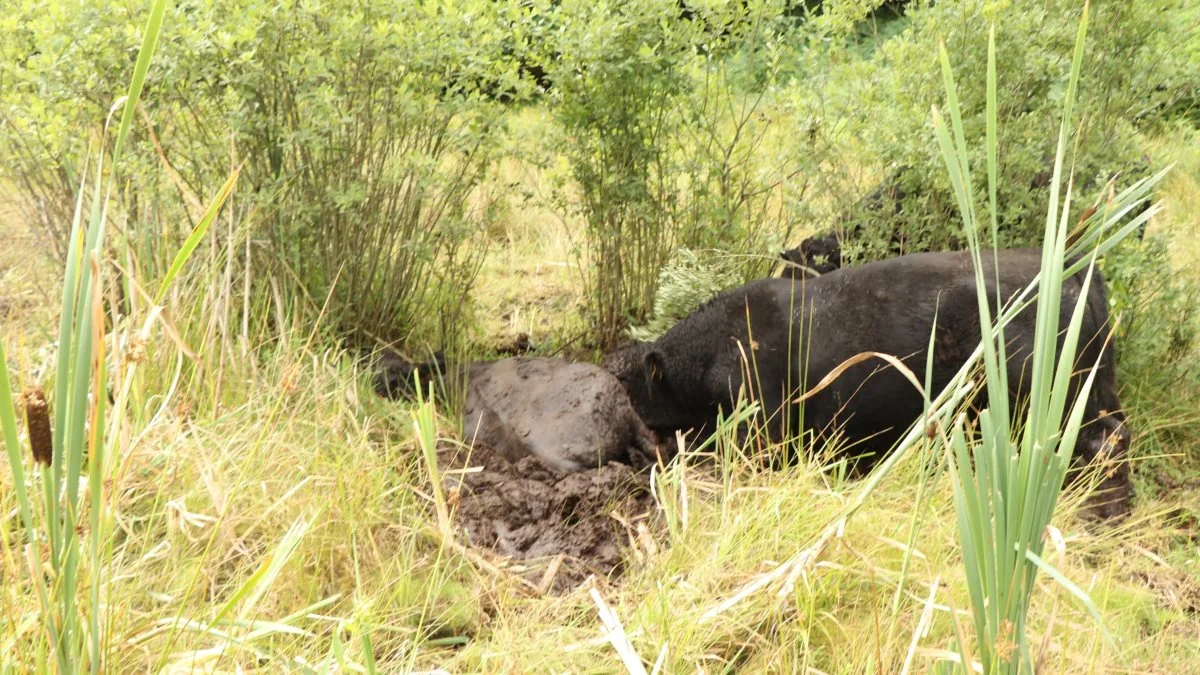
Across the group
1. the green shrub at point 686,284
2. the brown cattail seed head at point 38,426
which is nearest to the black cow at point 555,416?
the green shrub at point 686,284

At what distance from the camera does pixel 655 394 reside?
14.2 feet

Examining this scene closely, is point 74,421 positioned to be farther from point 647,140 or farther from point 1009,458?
point 647,140

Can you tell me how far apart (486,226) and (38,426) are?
138 inches

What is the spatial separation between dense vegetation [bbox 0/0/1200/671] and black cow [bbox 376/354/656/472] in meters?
0.32

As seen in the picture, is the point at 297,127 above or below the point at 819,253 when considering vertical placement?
above

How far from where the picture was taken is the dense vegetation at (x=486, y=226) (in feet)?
9.82

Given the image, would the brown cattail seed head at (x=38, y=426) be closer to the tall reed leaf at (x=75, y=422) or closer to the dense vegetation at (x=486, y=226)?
the tall reed leaf at (x=75, y=422)

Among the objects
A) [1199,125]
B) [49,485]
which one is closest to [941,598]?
[49,485]

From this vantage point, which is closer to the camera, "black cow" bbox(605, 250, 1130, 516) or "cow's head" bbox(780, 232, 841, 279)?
"black cow" bbox(605, 250, 1130, 516)

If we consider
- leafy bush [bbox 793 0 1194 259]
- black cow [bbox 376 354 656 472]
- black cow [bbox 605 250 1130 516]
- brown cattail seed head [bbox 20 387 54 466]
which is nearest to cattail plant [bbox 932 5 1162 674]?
brown cattail seed head [bbox 20 387 54 466]

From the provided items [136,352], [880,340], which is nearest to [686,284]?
[880,340]

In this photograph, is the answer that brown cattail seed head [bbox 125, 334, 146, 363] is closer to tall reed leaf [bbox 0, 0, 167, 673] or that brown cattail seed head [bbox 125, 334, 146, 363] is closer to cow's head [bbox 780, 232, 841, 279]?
tall reed leaf [bbox 0, 0, 167, 673]

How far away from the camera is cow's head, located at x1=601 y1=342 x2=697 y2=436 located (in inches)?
169

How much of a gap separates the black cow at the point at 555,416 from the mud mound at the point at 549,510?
9 cm
